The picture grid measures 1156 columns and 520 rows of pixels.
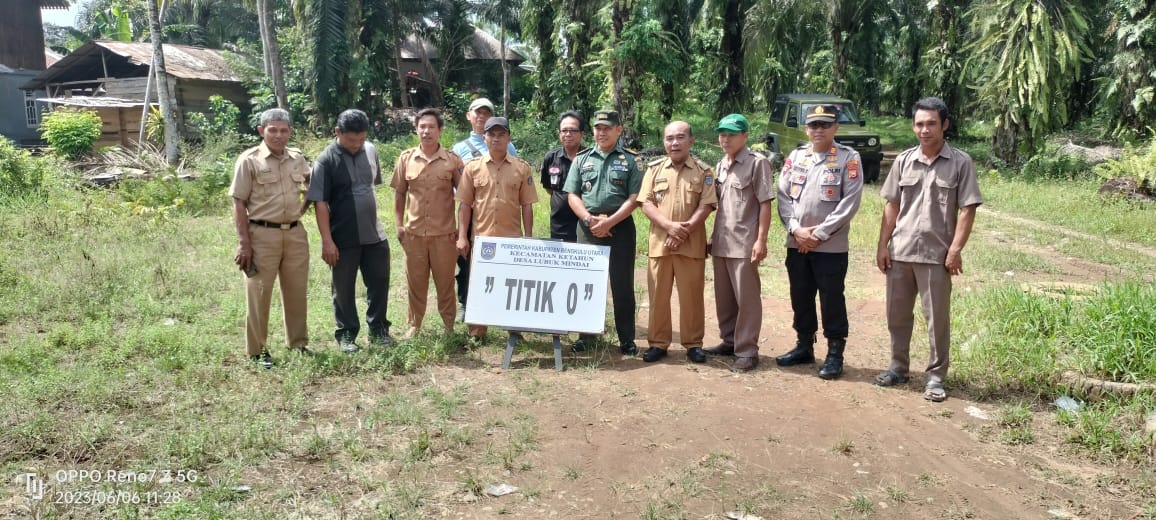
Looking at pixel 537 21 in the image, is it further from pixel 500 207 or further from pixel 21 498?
pixel 21 498

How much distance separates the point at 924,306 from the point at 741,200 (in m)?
1.29

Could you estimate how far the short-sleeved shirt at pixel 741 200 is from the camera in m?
5.18

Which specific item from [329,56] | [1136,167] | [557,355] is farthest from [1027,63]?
[329,56]

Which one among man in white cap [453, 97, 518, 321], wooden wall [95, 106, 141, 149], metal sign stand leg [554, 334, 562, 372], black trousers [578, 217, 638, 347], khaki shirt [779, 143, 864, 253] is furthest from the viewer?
wooden wall [95, 106, 141, 149]

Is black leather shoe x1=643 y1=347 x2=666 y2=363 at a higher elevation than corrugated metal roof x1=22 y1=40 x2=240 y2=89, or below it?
below

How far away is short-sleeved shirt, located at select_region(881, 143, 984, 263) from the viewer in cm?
464

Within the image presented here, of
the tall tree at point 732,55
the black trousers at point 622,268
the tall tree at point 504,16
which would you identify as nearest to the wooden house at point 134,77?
the tall tree at point 504,16

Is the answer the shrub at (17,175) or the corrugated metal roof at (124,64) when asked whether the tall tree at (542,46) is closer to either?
the corrugated metal roof at (124,64)

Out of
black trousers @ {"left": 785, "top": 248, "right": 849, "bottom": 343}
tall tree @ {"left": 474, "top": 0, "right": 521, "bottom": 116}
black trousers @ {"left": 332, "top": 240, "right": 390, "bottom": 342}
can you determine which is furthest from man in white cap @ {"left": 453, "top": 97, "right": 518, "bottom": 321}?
tall tree @ {"left": 474, "top": 0, "right": 521, "bottom": 116}

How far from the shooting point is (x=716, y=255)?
5.38 meters

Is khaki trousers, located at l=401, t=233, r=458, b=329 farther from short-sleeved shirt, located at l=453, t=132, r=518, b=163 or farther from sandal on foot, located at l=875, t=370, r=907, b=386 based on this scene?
sandal on foot, located at l=875, t=370, r=907, b=386

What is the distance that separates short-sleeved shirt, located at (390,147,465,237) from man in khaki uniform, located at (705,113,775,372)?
1973 millimetres

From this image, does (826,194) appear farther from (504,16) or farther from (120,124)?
(504,16)

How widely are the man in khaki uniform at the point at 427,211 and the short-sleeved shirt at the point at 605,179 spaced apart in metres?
1.00
